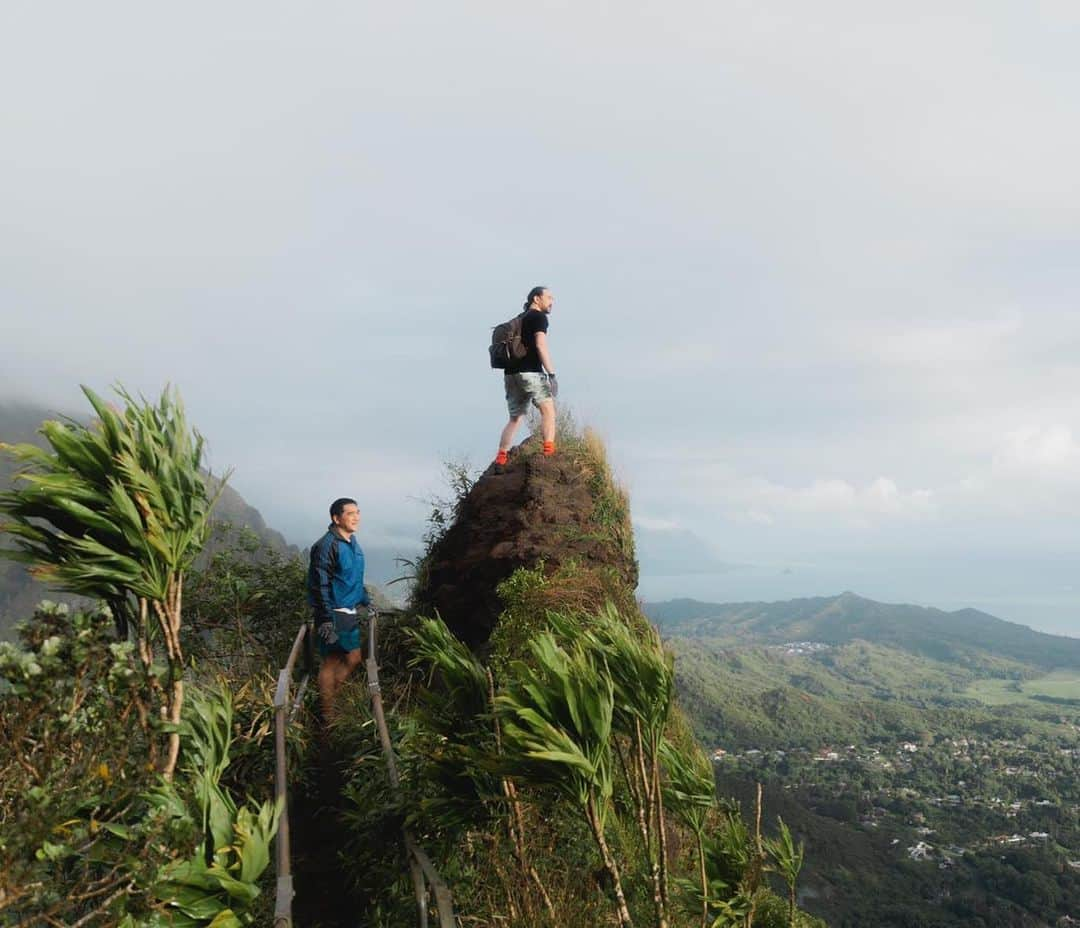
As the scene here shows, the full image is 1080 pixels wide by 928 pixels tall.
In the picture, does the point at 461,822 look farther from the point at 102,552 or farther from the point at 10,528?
the point at 10,528

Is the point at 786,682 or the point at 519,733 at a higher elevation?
the point at 519,733

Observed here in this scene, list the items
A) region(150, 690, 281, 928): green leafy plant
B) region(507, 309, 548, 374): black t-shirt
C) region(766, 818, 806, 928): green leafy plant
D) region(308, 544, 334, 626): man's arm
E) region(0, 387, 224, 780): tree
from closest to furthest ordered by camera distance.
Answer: region(150, 690, 281, 928): green leafy plant
region(0, 387, 224, 780): tree
region(766, 818, 806, 928): green leafy plant
region(308, 544, 334, 626): man's arm
region(507, 309, 548, 374): black t-shirt

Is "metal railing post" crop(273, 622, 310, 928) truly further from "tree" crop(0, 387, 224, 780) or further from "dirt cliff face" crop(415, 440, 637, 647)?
"dirt cliff face" crop(415, 440, 637, 647)

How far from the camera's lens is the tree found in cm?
345

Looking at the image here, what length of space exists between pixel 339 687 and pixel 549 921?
3902 mm

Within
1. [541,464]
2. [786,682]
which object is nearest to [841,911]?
[541,464]

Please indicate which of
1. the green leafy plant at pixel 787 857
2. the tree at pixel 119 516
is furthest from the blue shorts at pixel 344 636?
the green leafy plant at pixel 787 857

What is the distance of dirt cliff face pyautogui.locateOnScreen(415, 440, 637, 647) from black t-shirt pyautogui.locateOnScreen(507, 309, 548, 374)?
1381 millimetres

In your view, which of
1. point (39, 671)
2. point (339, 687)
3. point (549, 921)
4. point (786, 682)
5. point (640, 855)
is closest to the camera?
point (39, 671)

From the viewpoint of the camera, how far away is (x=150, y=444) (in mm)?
3645

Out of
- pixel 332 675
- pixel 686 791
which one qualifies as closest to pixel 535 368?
pixel 332 675

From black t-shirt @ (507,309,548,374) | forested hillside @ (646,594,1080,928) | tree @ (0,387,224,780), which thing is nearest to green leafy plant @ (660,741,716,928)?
tree @ (0,387,224,780)

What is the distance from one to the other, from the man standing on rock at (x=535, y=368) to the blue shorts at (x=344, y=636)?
11.9ft

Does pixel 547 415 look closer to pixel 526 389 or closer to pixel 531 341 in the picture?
pixel 526 389
